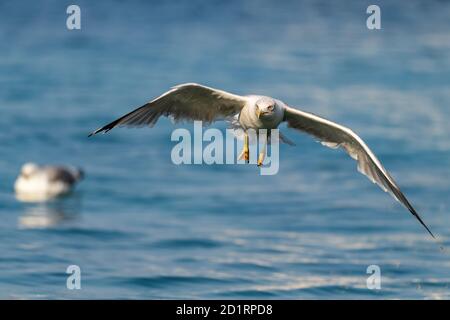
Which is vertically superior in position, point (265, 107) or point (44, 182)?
point (44, 182)

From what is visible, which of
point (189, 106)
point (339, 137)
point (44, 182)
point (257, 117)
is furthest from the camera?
point (44, 182)

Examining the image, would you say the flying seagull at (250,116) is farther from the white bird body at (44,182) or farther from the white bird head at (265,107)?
the white bird body at (44,182)

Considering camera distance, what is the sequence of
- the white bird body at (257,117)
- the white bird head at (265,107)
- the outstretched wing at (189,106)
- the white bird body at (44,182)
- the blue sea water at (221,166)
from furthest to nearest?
1. the white bird body at (44,182)
2. the blue sea water at (221,166)
3. the outstretched wing at (189,106)
4. the white bird body at (257,117)
5. the white bird head at (265,107)

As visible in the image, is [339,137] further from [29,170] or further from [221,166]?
[221,166]

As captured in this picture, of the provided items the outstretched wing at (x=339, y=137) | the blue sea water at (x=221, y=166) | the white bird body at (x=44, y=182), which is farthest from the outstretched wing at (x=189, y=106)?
the white bird body at (x=44, y=182)

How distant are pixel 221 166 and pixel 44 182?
4.25 metres

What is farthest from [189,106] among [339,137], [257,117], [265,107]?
[339,137]

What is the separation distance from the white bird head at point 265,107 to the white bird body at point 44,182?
31.1 feet

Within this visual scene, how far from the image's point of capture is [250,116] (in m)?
12.7

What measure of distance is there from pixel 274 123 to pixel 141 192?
1024cm

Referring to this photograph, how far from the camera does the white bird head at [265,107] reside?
12.4m

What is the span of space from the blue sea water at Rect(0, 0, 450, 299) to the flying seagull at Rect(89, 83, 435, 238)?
136 inches

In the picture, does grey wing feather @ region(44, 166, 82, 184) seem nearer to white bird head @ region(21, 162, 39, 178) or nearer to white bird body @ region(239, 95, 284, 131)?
white bird head @ region(21, 162, 39, 178)

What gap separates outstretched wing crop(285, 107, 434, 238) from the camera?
13.0 meters
